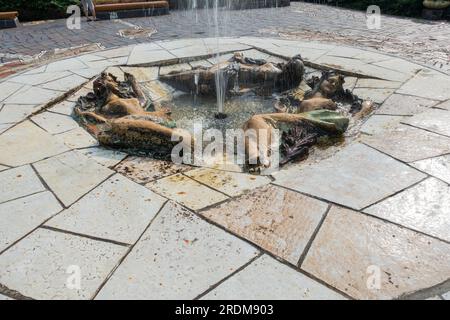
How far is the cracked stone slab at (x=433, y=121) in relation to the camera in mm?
3311

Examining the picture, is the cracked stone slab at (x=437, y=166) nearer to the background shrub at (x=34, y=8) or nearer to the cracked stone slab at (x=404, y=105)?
the cracked stone slab at (x=404, y=105)

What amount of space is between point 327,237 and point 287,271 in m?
0.38

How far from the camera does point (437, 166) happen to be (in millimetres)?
Result: 2740

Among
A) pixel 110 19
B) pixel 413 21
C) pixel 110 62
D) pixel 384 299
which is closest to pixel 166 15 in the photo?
pixel 110 19

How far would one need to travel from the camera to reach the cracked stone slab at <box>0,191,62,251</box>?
7.11 feet

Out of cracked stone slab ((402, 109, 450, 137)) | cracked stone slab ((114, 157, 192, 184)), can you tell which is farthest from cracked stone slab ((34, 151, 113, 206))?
cracked stone slab ((402, 109, 450, 137))

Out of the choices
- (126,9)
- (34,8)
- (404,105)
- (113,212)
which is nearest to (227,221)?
(113,212)

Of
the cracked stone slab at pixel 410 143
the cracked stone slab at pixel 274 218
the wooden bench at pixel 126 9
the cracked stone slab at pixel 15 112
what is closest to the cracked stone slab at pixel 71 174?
the cracked stone slab at pixel 274 218

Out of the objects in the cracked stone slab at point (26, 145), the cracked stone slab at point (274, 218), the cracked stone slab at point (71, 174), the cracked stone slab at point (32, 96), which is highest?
the cracked stone slab at point (32, 96)

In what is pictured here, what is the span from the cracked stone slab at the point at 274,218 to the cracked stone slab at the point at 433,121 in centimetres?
172

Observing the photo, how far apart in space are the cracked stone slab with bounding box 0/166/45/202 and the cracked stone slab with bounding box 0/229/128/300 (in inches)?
20.8

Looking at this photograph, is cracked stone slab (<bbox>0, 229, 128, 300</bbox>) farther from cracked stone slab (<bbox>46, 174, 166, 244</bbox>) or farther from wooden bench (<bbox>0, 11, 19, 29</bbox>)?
wooden bench (<bbox>0, 11, 19, 29</bbox>)

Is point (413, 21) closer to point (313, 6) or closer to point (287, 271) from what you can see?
point (313, 6)

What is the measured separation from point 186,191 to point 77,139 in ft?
4.91
